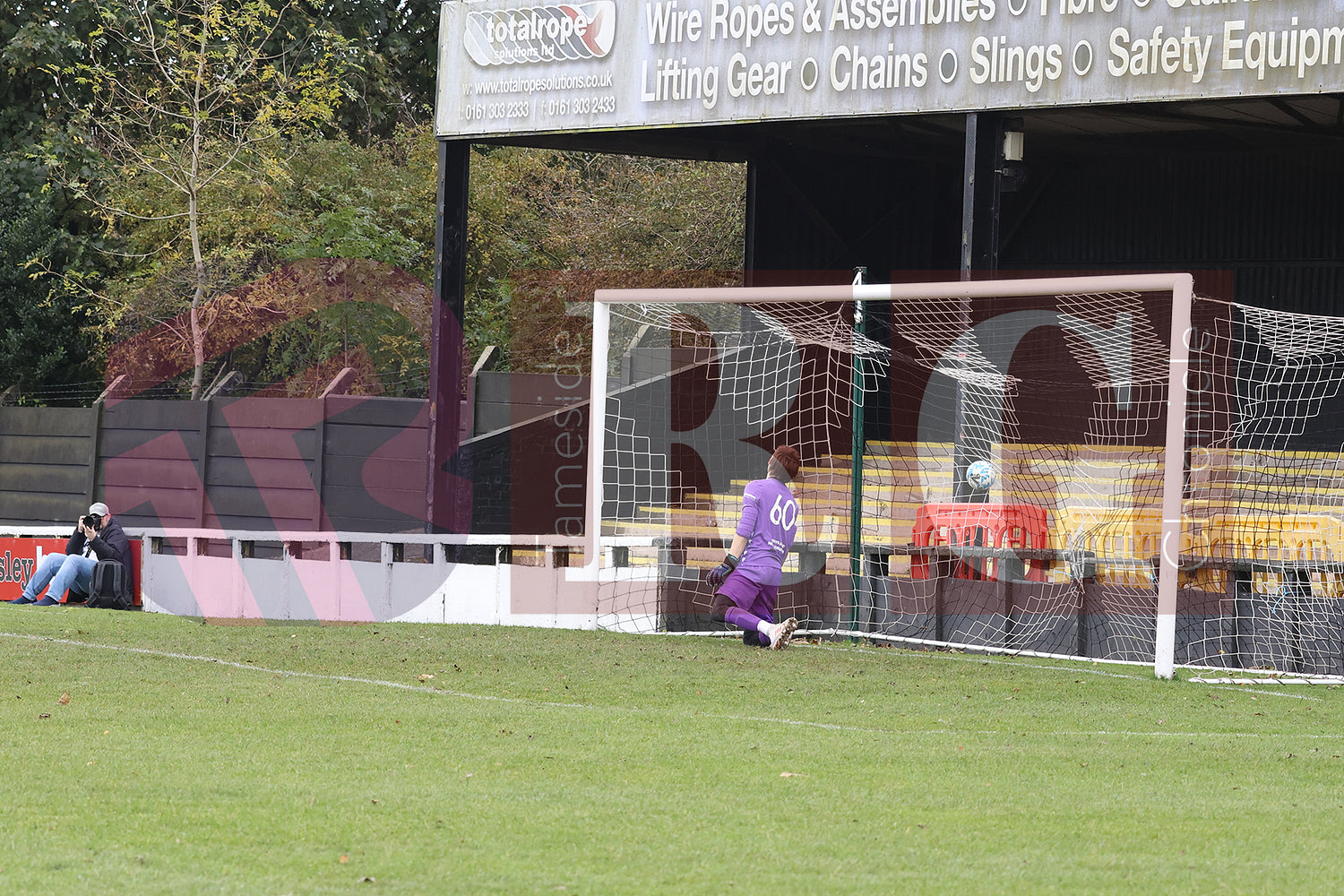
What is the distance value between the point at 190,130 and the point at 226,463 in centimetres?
678

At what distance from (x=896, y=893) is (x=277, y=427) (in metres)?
17.7

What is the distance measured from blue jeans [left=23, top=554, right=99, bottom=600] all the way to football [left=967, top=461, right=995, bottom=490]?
9.09m

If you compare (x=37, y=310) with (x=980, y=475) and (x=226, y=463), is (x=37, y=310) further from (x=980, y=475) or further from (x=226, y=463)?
(x=980, y=475)

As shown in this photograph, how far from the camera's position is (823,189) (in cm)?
2209

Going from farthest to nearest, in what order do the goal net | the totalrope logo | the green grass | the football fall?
the totalrope logo → the football → the goal net → the green grass

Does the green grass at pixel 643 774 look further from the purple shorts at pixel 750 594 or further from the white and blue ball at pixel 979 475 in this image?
the white and blue ball at pixel 979 475

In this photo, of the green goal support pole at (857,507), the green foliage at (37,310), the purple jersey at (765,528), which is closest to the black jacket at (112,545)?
the purple jersey at (765,528)

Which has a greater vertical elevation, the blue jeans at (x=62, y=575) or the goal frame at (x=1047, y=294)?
the goal frame at (x=1047, y=294)

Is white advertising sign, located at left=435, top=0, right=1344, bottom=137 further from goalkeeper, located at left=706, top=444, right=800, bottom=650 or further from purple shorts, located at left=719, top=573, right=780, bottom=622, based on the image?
purple shorts, located at left=719, top=573, right=780, bottom=622

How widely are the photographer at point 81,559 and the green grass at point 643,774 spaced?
200 inches

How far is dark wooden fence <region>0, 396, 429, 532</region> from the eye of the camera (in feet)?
68.8

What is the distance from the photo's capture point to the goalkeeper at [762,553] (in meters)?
12.4

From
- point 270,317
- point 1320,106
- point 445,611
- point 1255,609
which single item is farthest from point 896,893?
point 270,317

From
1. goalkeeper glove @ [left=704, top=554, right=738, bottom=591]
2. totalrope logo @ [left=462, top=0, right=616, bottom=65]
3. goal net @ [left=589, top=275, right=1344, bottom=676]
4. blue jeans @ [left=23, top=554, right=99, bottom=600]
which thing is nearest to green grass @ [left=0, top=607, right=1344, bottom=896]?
goalkeeper glove @ [left=704, top=554, right=738, bottom=591]
